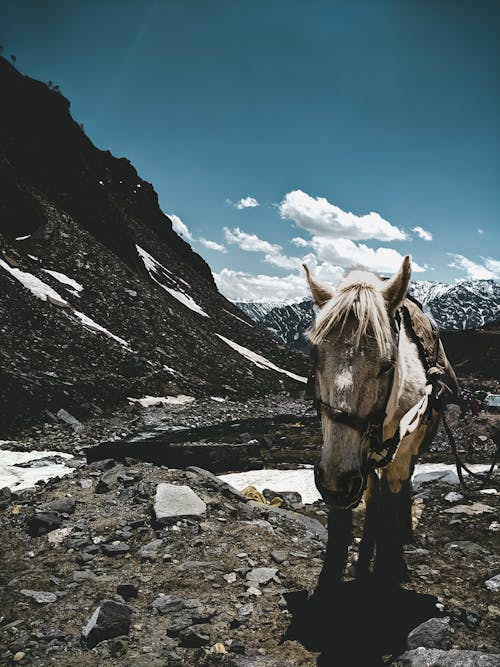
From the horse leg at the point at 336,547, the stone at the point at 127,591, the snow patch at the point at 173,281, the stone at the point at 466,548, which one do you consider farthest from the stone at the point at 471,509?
the snow patch at the point at 173,281

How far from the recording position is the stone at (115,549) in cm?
584

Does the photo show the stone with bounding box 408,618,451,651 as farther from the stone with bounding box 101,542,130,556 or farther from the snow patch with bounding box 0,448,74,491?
the snow patch with bounding box 0,448,74,491

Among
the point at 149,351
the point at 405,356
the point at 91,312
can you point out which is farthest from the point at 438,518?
the point at 91,312

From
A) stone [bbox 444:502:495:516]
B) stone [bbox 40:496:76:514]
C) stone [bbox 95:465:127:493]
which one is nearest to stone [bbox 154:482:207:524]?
stone [bbox 95:465:127:493]

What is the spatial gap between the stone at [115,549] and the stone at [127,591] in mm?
1064

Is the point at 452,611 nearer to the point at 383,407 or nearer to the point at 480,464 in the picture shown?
the point at 383,407

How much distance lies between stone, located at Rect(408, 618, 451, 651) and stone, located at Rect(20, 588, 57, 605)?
376cm

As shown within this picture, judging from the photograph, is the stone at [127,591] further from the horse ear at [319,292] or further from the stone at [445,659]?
the horse ear at [319,292]

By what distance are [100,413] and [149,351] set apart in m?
16.1

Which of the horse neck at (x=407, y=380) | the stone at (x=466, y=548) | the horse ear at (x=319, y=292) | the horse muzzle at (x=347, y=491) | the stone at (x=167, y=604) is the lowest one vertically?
the stone at (x=167, y=604)

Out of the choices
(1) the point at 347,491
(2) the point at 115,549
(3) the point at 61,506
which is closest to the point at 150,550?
(2) the point at 115,549

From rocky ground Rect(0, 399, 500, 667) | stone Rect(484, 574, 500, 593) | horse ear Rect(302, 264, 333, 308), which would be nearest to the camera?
horse ear Rect(302, 264, 333, 308)

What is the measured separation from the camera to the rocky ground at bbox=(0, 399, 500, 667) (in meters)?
3.86

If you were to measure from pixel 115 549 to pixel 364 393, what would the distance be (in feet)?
15.6
